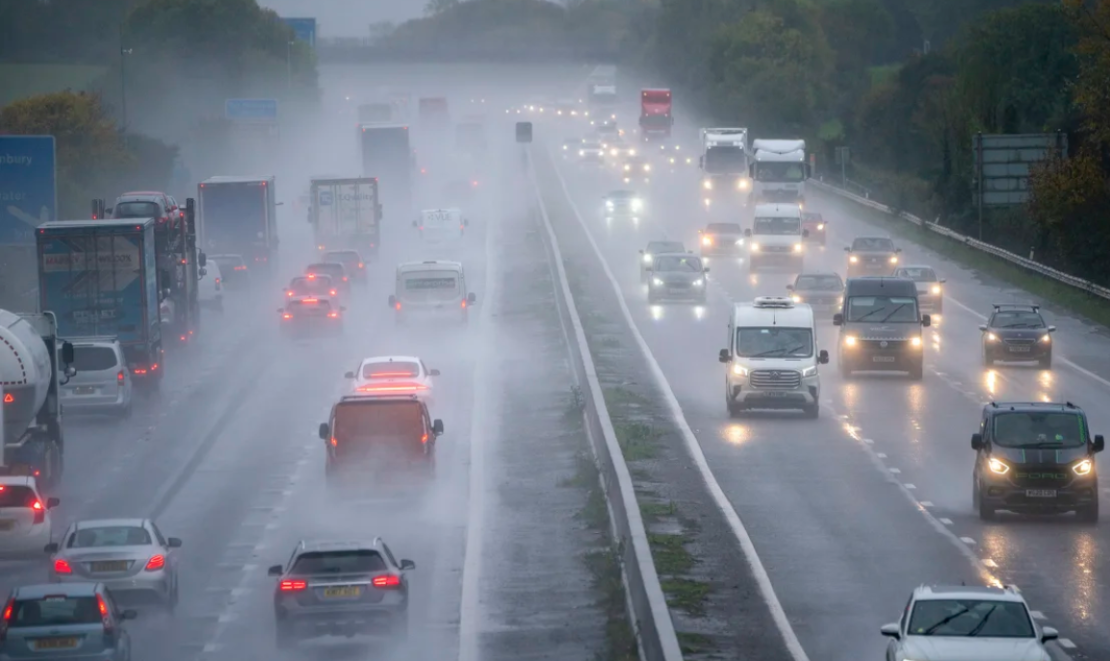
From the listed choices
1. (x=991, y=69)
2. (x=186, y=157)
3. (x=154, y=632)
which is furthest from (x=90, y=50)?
(x=154, y=632)

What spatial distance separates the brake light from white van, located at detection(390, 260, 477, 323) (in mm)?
31108

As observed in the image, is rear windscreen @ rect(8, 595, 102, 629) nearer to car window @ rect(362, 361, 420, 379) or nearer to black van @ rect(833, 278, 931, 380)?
car window @ rect(362, 361, 420, 379)

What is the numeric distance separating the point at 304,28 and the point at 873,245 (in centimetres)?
11830

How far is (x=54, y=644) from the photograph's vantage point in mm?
16938

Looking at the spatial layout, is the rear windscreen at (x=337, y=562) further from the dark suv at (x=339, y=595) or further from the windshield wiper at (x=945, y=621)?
the windshield wiper at (x=945, y=621)

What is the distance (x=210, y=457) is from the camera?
34.0 metres

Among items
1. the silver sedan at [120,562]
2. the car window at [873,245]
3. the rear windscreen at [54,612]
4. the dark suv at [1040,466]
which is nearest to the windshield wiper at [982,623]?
the rear windscreen at [54,612]

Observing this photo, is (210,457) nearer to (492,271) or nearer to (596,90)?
(492,271)

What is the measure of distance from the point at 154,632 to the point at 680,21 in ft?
556

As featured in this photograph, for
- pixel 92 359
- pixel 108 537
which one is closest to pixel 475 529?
pixel 108 537

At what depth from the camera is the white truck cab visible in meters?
64.1

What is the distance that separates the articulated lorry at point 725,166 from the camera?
305ft

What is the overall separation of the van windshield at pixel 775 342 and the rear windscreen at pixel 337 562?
59.8 ft

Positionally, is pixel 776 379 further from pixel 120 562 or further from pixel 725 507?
pixel 120 562
